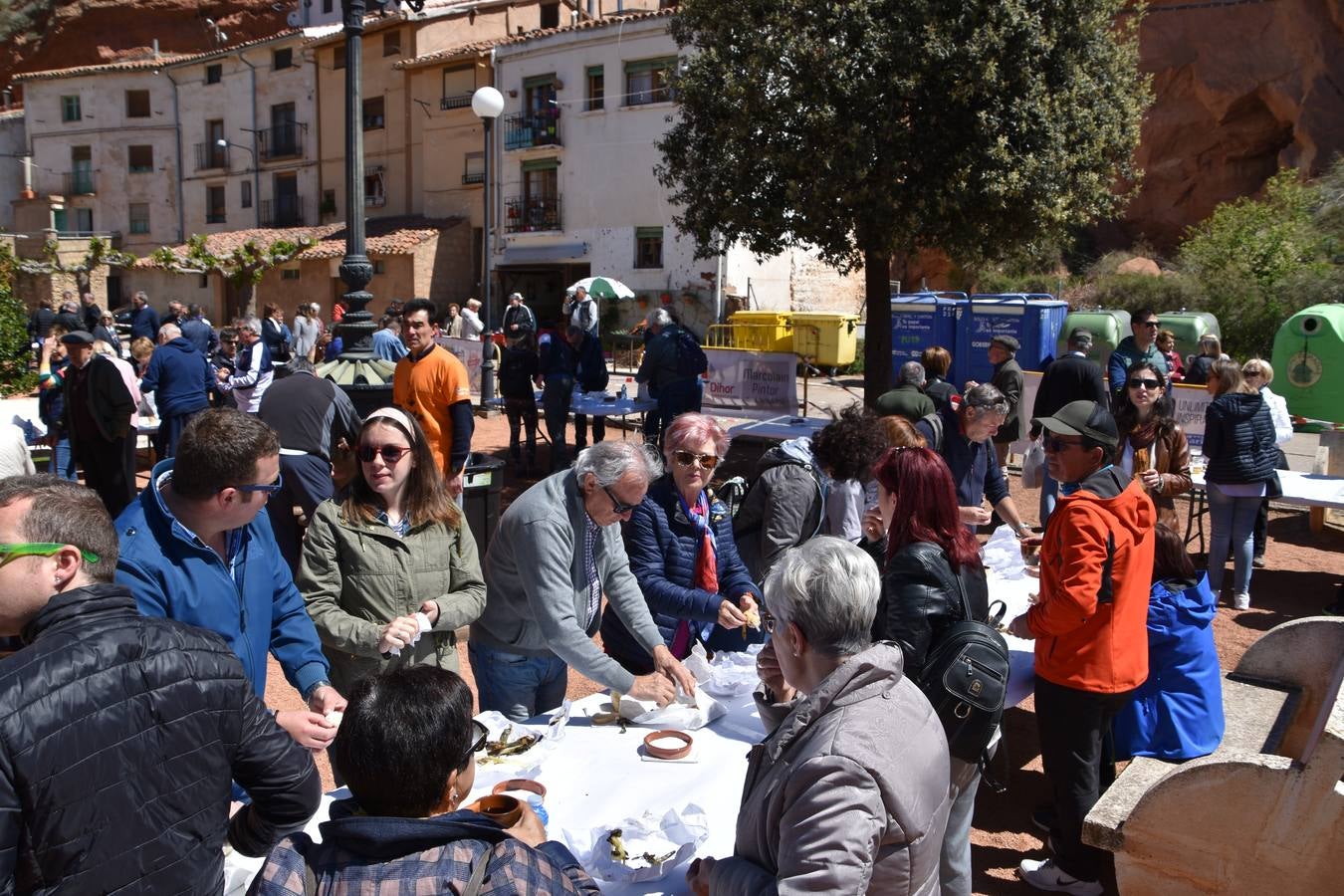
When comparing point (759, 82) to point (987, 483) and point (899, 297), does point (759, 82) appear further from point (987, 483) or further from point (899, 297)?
point (899, 297)

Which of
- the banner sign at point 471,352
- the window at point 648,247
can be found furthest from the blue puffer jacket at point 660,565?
the window at point 648,247

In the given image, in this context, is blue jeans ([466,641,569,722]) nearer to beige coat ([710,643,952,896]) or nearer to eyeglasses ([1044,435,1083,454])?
beige coat ([710,643,952,896])

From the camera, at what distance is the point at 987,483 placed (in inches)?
261

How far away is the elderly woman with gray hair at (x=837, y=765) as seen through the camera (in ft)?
5.86

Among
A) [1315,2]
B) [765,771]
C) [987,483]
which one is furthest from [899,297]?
[1315,2]

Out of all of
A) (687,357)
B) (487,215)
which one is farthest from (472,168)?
(687,357)

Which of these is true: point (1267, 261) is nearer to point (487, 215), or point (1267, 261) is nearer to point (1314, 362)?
point (1314, 362)

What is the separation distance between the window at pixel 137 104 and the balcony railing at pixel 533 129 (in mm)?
21256

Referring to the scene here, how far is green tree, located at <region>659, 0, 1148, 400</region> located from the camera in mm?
9773

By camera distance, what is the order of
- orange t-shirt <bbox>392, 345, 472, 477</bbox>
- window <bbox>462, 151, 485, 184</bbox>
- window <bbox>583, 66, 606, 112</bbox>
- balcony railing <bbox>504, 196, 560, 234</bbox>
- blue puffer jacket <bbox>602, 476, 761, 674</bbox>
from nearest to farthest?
blue puffer jacket <bbox>602, 476, 761, 674</bbox> < orange t-shirt <bbox>392, 345, 472, 477</bbox> < window <bbox>583, 66, 606, 112</bbox> < balcony railing <bbox>504, 196, 560, 234</bbox> < window <bbox>462, 151, 485, 184</bbox>

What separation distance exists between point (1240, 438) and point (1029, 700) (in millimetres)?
2673

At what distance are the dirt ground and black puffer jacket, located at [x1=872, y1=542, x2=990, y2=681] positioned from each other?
1587mm

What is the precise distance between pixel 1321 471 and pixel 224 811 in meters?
10.6

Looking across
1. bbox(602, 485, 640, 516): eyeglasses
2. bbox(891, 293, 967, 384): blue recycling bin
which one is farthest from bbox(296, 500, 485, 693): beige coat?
bbox(891, 293, 967, 384): blue recycling bin
